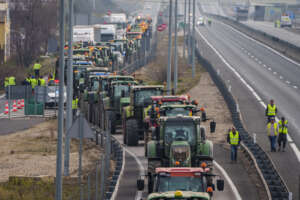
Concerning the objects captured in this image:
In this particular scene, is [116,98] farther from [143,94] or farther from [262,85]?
[262,85]

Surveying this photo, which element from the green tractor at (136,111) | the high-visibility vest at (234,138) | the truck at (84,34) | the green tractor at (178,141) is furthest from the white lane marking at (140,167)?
the truck at (84,34)

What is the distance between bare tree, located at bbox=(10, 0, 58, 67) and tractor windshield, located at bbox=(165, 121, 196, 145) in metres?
53.4

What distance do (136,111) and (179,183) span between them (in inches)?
581

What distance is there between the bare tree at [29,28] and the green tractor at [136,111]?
43915 mm

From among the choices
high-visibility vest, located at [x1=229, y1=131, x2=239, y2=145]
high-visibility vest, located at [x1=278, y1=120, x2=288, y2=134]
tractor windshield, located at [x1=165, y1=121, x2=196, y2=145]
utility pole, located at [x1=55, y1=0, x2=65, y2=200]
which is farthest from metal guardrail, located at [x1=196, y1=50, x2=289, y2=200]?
utility pole, located at [x1=55, y1=0, x2=65, y2=200]

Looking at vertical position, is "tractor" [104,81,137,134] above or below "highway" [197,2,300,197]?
above

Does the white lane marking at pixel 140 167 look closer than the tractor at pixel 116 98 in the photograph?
Yes

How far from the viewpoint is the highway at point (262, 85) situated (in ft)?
101

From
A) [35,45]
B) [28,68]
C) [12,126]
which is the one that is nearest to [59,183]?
[12,126]

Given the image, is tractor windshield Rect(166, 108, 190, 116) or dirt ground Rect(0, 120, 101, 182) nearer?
tractor windshield Rect(166, 108, 190, 116)

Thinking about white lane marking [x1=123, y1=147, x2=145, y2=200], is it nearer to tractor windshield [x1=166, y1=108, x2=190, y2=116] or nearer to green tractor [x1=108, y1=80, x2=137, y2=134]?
tractor windshield [x1=166, y1=108, x2=190, y2=116]

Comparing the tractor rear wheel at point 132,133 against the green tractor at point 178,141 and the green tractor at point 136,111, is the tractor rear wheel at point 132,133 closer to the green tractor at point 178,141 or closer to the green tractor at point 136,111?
the green tractor at point 136,111

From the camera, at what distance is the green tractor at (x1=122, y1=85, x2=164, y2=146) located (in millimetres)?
32375

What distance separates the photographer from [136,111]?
32500 millimetres
